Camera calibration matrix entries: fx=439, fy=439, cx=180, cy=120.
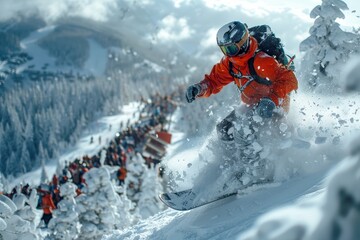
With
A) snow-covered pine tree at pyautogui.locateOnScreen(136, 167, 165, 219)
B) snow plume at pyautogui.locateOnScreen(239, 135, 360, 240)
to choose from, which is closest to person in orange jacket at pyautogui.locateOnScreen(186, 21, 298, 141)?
snow plume at pyautogui.locateOnScreen(239, 135, 360, 240)

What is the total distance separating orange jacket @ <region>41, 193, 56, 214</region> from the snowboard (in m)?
11.3

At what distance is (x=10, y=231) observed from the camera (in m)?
11.7

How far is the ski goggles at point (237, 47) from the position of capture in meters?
5.88

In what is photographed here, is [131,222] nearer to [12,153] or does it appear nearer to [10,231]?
[10,231]

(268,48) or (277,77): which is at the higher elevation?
(268,48)

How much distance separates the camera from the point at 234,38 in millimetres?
5836

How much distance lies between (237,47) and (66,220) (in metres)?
11.3

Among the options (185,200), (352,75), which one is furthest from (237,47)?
(352,75)

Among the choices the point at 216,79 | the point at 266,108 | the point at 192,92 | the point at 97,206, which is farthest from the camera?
the point at 97,206

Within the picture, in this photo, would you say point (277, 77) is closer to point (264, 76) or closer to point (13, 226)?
point (264, 76)

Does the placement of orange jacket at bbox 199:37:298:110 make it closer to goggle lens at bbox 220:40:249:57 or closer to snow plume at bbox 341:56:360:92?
goggle lens at bbox 220:40:249:57

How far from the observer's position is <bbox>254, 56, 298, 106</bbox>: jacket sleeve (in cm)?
565

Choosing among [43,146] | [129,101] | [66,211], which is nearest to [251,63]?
[66,211]

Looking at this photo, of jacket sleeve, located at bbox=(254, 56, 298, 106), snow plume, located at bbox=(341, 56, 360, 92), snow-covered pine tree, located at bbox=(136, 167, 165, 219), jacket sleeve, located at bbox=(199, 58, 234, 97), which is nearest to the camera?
snow plume, located at bbox=(341, 56, 360, 92)
